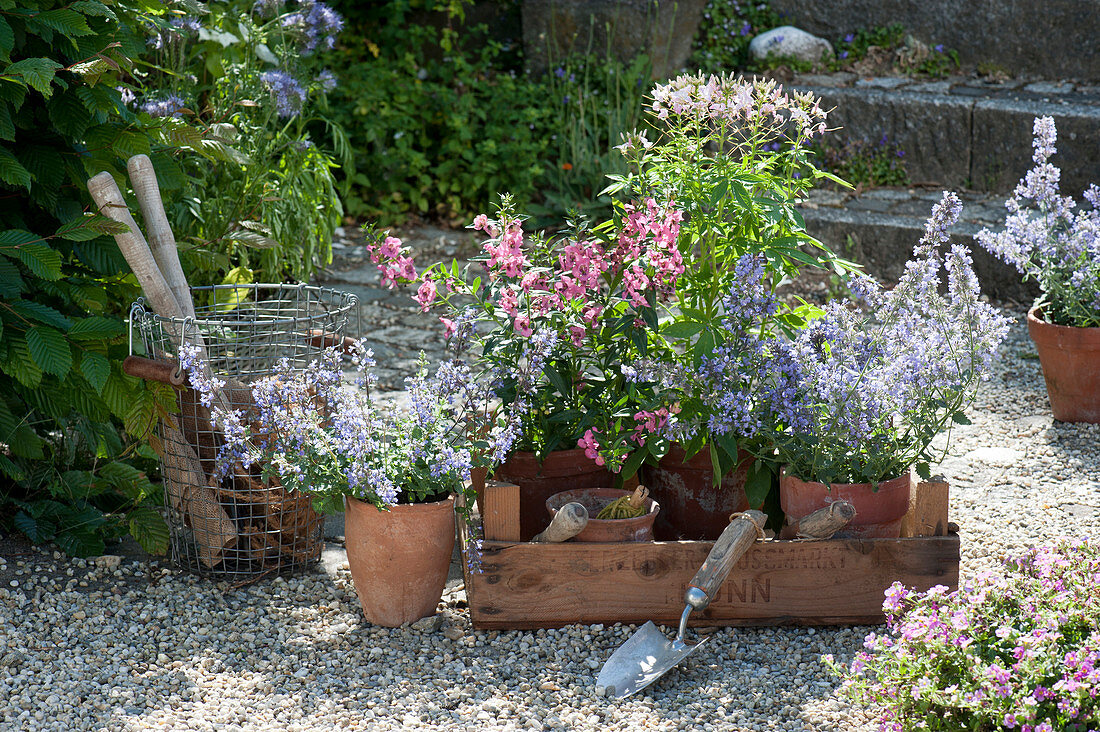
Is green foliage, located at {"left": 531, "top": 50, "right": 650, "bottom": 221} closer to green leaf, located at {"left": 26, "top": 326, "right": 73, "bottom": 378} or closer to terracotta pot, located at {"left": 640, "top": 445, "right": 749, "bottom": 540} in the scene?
terracotta pot, located at {"left": 640, "top": 445, "right": 749, "bottom": 540}

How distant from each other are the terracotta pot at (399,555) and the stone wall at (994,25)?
18.3ft

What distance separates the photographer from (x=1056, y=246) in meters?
3.73

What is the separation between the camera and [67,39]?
2.64 metres

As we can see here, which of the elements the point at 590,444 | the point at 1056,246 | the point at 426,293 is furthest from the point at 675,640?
the point at 1056,246

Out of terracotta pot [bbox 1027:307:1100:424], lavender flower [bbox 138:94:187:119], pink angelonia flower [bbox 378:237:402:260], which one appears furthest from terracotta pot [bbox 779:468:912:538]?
lavender flower [bbox 138:94:187:119]

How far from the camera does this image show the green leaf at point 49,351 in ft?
8.07

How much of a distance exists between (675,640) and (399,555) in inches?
25.2

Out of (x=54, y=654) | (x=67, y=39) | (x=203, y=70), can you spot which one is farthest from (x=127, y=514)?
(x=203, y=70)

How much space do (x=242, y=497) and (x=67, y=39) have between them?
3.92ft

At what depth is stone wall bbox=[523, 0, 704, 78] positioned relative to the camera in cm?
655

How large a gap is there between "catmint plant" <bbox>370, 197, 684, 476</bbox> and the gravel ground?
49cm

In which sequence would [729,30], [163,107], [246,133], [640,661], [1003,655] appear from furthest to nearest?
1. [729,30]
2. [246,133]
3. [163,107]
4. [640,661]
5. [1003,655]

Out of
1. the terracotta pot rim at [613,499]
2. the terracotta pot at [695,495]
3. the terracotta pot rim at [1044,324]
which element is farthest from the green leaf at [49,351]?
the terracotta pot rim at [1044,324]

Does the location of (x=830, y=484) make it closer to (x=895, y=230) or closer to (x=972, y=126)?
(x=895, y=230)
